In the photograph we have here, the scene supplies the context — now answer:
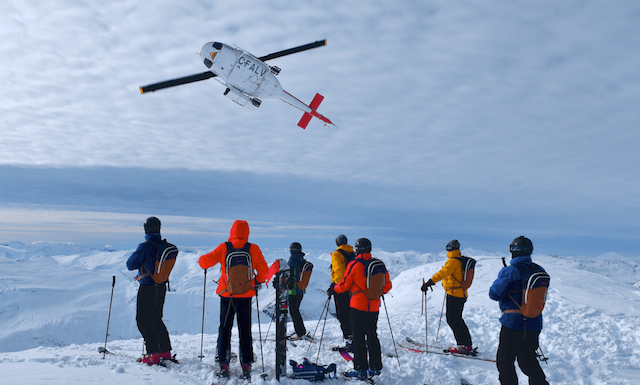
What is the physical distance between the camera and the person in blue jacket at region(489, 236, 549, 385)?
4840 millimetres

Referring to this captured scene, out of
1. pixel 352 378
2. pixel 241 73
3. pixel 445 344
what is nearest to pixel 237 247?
pixel 352 378

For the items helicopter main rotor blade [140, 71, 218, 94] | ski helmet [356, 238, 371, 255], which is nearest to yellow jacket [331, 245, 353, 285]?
ski helmet [356, 238, 371, 255]

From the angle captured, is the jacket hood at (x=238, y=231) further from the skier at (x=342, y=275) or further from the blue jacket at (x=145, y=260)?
the skier at (x=342, y=275)

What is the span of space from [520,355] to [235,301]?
4.74m

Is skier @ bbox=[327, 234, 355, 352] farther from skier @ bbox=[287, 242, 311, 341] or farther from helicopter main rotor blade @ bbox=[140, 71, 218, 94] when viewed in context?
helicopter main rotor blade @ bbox=[140, 71, 218, 94]

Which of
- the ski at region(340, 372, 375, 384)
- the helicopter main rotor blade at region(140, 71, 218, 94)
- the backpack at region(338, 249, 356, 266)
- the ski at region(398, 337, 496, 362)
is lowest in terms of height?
the ski at region(398, 337, 496, 362)

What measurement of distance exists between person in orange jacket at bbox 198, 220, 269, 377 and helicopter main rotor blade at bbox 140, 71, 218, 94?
46.1 feet

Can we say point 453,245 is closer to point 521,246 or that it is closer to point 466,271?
point 466,271

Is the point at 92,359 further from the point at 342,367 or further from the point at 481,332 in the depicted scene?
the point at 481,332

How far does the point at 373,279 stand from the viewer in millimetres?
6227

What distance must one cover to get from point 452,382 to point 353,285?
8.57ft

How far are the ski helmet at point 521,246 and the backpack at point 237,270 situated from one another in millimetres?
4444

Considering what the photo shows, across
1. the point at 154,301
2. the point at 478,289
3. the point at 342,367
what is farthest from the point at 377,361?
the point at 478,289

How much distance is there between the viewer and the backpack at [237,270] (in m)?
5.97
